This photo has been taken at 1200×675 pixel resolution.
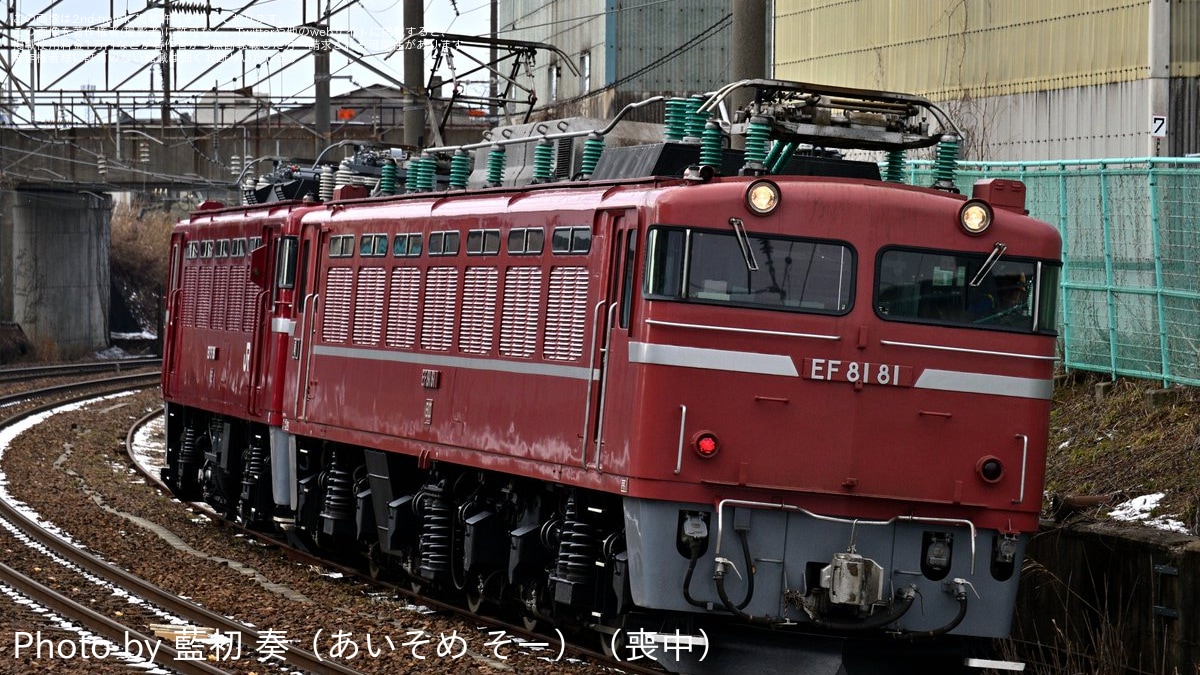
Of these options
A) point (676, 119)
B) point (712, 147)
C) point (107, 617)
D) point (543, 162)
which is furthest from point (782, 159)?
point (107, 617)

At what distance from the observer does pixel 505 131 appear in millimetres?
15617

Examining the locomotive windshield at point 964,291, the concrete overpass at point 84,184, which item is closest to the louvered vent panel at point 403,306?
the locomotive windshield at point 964,291

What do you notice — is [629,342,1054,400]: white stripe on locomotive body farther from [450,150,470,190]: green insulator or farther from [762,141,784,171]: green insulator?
[450,150,470,190]: green insulator

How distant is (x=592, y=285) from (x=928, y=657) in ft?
10.4

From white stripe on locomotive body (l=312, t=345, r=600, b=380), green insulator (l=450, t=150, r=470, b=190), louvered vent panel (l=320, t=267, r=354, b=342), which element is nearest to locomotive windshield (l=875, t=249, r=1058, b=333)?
white stripe on locomotive body (l=312, t=345, r=600, b=380)

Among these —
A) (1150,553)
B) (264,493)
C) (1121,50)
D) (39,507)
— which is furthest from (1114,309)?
(39,507)

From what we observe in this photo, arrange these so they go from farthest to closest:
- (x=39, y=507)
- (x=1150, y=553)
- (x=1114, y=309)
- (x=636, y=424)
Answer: (x=39, y=507) < (x=1114, y=309) < (x=1150, y=553) < (x=636, y=424)

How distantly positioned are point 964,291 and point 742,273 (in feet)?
4.72

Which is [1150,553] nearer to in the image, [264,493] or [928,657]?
[928,657]

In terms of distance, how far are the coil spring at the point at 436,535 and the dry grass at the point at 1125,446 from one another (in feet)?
15.7

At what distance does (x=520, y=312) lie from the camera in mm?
13031

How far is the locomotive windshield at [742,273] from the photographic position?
10914 millimetres

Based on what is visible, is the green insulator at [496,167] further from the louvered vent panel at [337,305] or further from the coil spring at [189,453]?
the coil spring at [189,453]

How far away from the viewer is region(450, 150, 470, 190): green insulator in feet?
51.6
